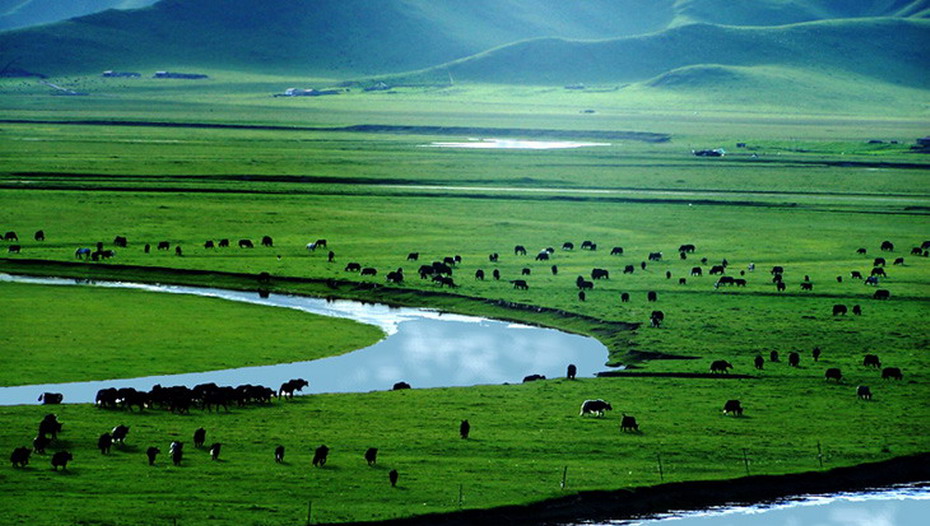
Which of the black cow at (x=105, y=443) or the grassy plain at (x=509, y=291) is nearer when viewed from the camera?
the grassy plain at (x=509, y=291)

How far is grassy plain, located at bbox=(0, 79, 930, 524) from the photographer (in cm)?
2969

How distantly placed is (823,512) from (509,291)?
88.3 ft

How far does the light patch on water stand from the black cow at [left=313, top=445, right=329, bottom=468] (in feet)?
387

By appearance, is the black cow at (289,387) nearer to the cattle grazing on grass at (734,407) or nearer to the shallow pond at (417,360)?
the shallow pond at (417,360)

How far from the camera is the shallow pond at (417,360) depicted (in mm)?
40781

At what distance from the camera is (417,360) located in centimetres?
4547

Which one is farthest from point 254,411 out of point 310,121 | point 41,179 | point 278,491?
point 310,121

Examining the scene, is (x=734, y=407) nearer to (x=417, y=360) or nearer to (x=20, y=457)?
(x=417, y=360)

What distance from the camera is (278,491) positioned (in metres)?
28.3

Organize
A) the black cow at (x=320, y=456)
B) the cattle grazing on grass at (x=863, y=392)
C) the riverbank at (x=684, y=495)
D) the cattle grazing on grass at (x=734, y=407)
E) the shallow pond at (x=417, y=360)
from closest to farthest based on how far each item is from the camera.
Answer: the riverbank at (x=684, y=495) < the black cow at (x=320, y=456) < the cattle grazing on grass at (x=734, y=407) < the cattle grazing on grass at (x=863, y=392) < the shallow pond at (x=417, y=360)

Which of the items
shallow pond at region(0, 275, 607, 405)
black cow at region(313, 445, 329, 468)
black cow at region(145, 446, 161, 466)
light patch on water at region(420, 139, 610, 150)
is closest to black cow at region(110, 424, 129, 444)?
black cow at region(145, 446, 161, 466)

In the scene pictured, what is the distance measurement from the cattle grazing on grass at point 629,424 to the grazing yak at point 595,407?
153cm

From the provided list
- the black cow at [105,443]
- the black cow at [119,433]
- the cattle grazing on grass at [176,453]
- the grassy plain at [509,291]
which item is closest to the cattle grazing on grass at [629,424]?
the grassy plain at [509,291]

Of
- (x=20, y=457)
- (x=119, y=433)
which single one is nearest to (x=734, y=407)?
(x=119, y=433)
